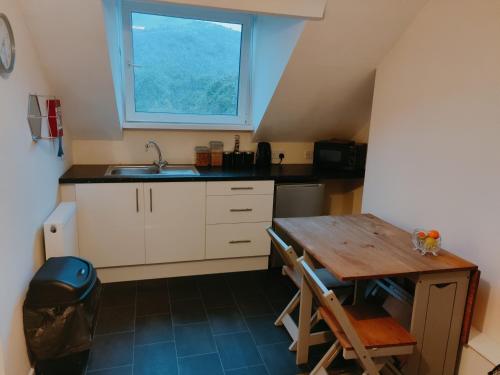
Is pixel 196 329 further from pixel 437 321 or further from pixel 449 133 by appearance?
pixel 449 133

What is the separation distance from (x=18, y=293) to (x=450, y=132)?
2.35 meters

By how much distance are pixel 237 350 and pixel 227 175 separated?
1.34m

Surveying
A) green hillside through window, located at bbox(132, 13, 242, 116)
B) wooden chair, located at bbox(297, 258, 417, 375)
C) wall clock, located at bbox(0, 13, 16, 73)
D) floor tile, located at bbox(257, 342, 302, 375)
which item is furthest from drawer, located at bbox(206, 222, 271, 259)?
wall clock, located at bbox(0, 13, 16, 73)

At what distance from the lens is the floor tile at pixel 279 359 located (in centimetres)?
204

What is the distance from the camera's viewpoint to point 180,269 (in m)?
3.08

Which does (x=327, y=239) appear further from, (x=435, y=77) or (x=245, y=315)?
(x=435, y=77)

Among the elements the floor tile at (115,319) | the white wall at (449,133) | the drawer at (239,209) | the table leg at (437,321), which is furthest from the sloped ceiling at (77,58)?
the table leg at (437,321)

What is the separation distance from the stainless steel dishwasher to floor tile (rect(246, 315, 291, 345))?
0.78 m

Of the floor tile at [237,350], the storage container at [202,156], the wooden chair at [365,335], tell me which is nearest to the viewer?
the wooden chair at [365,335]

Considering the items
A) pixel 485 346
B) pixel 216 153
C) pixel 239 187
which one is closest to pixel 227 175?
pixel 239 187

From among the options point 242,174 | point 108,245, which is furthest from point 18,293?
point 242,174

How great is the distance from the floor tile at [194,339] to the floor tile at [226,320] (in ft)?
0.20

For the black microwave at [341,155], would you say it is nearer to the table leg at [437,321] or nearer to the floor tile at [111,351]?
the table leg at [437,321]

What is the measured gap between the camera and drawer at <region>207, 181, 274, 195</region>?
2943mm
